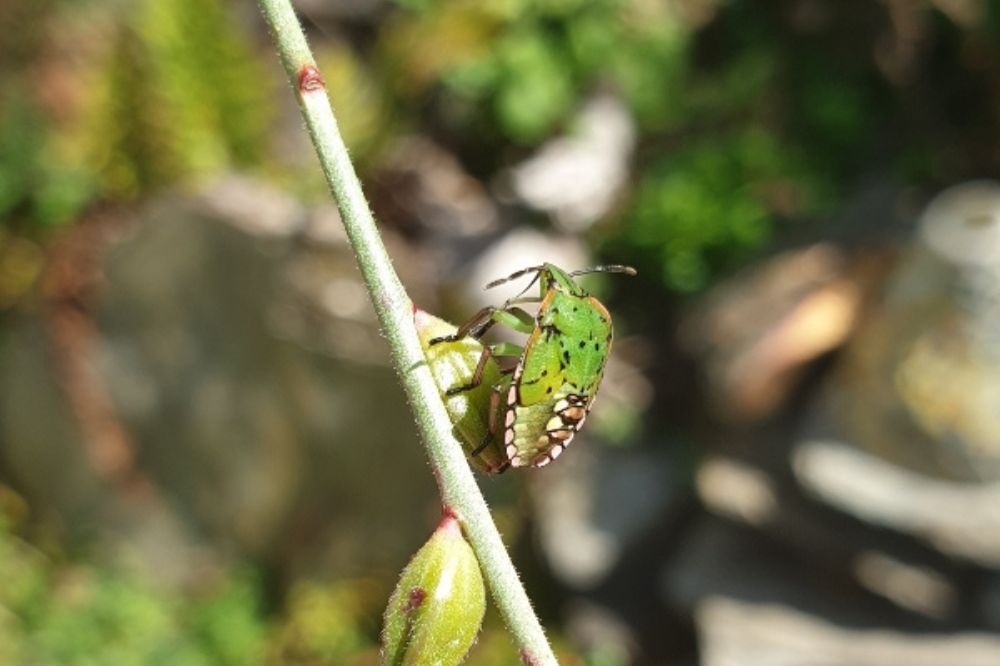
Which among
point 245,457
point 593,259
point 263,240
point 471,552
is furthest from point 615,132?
point 471,552

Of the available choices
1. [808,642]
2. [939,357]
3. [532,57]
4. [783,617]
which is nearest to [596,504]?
[783,617]

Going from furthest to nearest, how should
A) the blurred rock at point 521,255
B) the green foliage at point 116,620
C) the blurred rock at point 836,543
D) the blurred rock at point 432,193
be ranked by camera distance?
1. the green foliage at point 116,620
2. the blurred rock at point 432,193
3. the blurred rock at point 521,255
4. the blurred rock at point 836,543

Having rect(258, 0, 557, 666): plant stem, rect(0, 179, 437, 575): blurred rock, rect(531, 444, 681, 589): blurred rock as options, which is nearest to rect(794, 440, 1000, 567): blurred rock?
rect(531, 444, 681, 589): blurred rock

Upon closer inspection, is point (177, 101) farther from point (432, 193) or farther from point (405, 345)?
point (405, 345)

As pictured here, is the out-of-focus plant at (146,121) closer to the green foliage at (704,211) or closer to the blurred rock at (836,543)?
the green foliage at (704,211)

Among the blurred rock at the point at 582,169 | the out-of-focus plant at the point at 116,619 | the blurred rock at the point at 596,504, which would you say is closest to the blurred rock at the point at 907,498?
the blurred rock at the point at 596,504

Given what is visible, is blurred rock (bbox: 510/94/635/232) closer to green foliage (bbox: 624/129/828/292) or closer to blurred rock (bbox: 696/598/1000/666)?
green foliage (bbox: 624/129/828/292)
